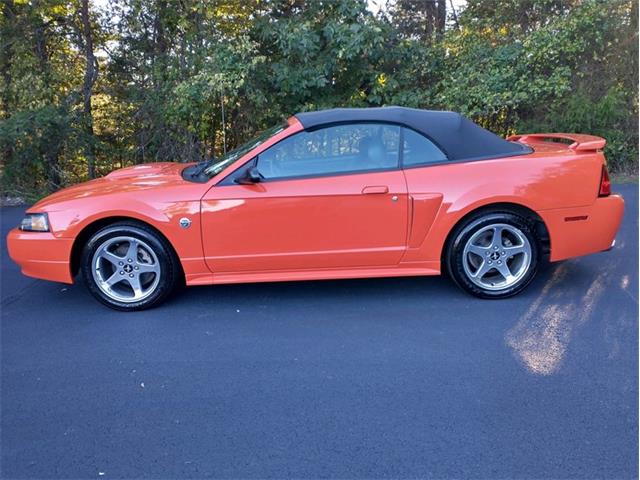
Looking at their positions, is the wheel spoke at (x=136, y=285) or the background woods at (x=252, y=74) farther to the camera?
the background woods at (x=252, y=74)

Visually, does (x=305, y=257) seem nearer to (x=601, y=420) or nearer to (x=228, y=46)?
(x=601, y=420)

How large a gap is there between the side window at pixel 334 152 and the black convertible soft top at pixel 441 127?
7 cm

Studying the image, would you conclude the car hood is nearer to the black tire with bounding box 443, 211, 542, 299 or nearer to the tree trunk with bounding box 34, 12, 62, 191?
the black tire with bounding box 443, 211, 542, 299

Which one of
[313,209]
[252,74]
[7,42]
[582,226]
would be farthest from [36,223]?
[7,42]

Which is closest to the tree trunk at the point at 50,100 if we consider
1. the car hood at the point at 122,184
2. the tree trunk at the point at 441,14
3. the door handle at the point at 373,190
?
the car hood at the point at 122,184

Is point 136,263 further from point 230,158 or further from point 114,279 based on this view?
point 230,158

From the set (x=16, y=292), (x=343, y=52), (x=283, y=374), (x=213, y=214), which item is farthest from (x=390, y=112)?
(x=343, y=52)

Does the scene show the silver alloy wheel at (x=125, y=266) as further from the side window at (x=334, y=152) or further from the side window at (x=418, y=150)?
the side window at (x=418, y=150)

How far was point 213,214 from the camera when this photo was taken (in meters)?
3.92

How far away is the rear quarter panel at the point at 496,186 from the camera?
13.2ft

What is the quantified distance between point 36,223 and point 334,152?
2299 millimetres

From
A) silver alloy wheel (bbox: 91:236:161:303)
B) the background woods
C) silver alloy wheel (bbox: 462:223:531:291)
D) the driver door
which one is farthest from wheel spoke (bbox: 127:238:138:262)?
the background woods

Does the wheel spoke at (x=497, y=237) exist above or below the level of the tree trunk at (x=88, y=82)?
below

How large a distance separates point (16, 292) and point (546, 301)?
4.30 m
